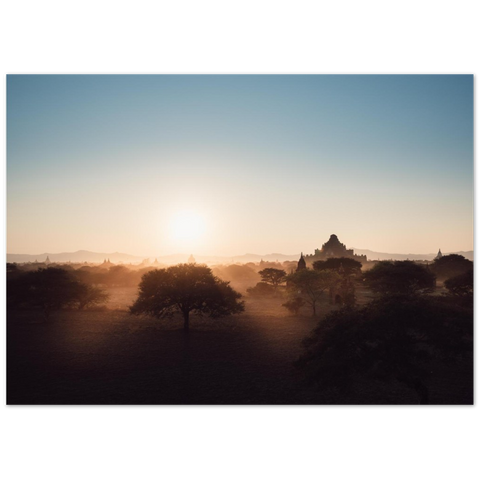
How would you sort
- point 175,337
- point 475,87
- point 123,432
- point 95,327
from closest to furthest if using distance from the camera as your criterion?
point 123,432
point 475,87
point 175,337
point 95,327

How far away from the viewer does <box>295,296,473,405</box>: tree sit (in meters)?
12.8

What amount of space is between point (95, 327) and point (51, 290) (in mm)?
8494

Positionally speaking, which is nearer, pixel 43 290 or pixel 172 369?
pixel 172 369

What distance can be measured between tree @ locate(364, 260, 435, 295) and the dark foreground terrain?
61.3ft

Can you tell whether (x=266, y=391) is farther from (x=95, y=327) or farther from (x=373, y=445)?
(x=95, y=327)

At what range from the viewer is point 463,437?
9.98 m

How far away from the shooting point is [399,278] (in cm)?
4119

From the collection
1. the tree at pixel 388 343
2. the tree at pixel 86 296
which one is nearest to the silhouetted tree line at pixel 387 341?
the tree at pixel 388 343

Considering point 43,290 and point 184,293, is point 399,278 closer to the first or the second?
point 184,293

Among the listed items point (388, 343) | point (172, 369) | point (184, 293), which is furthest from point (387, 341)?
point (184, 293)

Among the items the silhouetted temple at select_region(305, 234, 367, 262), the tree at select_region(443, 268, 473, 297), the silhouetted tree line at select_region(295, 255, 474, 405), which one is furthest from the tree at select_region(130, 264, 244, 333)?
the silhouetted temple at select_region(305, 234, 367, 262)

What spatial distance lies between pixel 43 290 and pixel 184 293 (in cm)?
1764

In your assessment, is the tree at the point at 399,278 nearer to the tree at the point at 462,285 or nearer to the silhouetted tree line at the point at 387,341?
the tree at the point at 462,285
